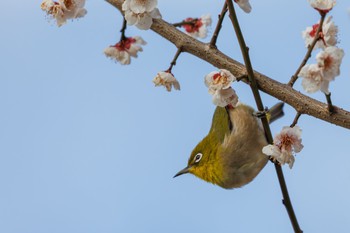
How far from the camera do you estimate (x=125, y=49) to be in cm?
455

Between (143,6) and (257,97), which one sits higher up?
(143,6)

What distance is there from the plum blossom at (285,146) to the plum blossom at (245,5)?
81cm

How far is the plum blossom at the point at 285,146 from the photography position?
363 cm

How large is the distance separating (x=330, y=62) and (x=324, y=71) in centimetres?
6

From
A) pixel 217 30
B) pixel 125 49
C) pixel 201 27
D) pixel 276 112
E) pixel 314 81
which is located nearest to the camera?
pixel 314 81

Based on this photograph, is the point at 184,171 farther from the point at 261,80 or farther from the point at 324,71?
the point at 324,71

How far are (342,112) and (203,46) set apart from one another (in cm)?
107

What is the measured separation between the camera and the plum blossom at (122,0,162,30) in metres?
3.54

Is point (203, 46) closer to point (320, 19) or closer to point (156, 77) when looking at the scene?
point (156, 77)

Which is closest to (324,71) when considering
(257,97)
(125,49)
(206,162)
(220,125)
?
(257,97)

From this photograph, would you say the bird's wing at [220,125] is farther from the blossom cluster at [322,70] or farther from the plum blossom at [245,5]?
the blossom cluster at [322,70]

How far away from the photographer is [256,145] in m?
5.79

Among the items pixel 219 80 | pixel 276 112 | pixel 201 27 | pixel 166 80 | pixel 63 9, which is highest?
pixel 201 27

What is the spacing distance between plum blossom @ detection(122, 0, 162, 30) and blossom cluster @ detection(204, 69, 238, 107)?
54 cm
